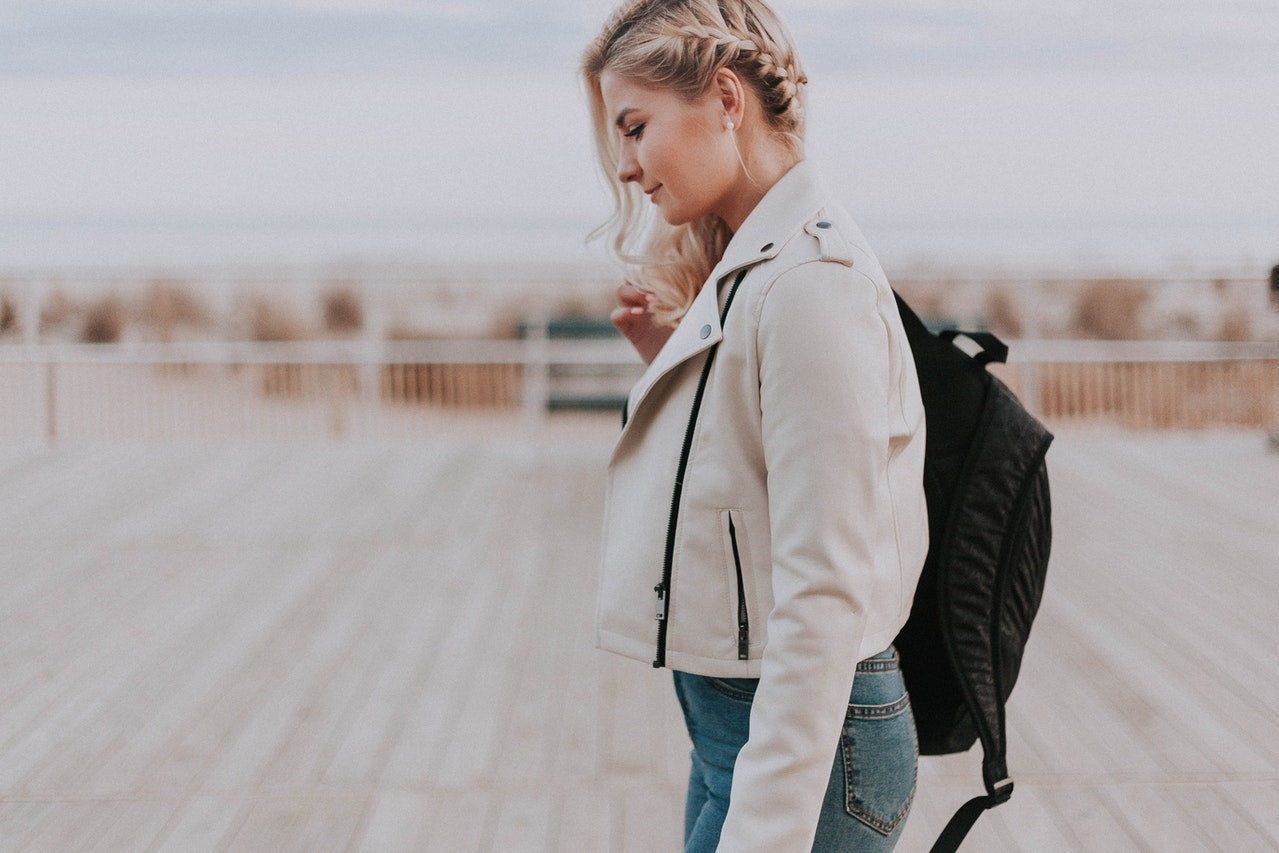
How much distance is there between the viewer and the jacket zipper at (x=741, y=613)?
40.4 inches

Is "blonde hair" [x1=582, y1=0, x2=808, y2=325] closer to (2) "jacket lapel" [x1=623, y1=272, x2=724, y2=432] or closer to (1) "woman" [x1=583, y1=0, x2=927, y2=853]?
(1) "woman" [x1=583, y1=0, x2=927, y2=853]

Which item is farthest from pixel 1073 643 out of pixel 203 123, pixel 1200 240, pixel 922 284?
pixel 203 123

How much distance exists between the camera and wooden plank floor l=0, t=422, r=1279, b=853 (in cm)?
228

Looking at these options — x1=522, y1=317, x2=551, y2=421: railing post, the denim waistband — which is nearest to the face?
the denim waistband

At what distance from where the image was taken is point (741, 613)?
3.41ft

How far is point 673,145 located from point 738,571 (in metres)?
0.39

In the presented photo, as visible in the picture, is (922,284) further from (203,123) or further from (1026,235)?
(203,123)

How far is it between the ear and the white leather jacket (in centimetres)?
8

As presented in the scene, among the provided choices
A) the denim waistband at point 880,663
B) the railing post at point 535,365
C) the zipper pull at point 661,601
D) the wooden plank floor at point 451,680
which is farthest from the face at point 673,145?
the railing post at point 535,365

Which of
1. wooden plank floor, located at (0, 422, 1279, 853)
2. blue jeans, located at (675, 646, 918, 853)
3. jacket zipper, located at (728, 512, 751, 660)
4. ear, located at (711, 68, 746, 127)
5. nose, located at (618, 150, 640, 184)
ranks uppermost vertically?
ear, located at (711, 68, 746, 127)

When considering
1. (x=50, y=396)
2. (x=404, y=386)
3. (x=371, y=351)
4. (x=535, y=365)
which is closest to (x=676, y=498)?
(x=535, y=365)

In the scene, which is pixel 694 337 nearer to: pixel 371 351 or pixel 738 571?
pixel 738 571

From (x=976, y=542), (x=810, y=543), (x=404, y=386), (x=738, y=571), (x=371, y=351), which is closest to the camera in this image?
(x=810, y=543)

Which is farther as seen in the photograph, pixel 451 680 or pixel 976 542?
pixel 451 680
